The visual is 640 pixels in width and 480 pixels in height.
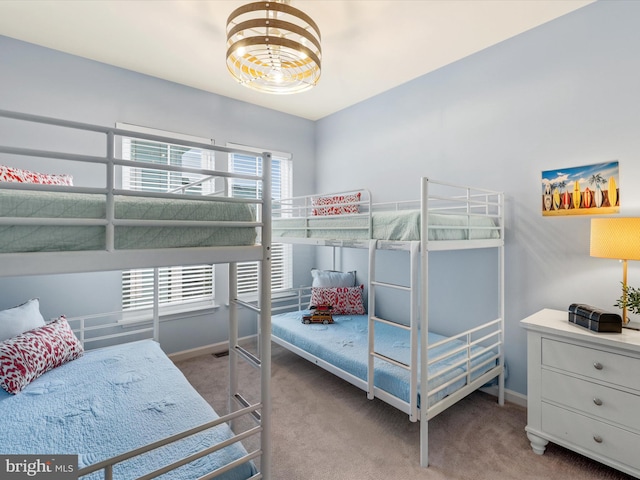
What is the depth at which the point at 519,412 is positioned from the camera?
7.99ft

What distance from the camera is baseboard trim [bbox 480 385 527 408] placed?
252cm

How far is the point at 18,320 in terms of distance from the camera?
2.15 metres

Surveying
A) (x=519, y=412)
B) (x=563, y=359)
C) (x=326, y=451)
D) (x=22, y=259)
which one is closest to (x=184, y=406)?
(x=326, y=451)

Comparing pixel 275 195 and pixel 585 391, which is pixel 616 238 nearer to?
pixel 585 391

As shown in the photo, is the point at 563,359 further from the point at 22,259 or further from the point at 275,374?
the point at 22,259

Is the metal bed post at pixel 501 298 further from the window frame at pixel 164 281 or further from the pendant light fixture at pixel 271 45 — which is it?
the window frame at pixel 164 281

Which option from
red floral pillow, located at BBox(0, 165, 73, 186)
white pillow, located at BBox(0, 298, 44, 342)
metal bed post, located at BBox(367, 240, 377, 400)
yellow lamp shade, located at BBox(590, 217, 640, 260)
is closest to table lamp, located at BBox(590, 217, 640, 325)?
yellow lamp shade, located at BBox(590, 217, 640, 260)

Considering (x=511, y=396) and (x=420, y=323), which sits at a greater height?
(x=420, y=323)

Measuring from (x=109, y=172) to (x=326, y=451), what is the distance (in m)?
1.97

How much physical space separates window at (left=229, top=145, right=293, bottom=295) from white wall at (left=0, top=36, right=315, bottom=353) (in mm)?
256

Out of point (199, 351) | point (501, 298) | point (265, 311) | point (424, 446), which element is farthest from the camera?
point (199, 351)

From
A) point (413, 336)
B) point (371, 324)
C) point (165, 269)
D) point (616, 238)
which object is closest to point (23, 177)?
point (165, 269)

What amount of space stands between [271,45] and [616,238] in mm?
2265

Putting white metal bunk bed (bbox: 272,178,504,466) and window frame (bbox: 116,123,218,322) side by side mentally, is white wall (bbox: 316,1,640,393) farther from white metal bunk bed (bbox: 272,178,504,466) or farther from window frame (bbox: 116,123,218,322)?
window frame (bbox: 116,123,218,322)
